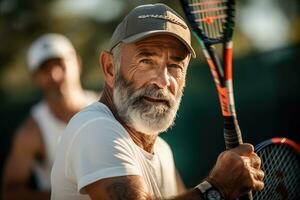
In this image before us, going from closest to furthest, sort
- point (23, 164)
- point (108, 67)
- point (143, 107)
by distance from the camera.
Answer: point (143, 107) < point (108, 67) < point (23, 164)

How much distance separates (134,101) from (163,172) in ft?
1.66

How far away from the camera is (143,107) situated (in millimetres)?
4016

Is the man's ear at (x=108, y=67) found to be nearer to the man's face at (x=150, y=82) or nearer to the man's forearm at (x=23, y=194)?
the man's face at (x=150, y=82)

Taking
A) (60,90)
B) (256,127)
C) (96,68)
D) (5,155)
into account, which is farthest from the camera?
(96,68)

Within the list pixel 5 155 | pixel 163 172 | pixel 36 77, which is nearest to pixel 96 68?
pixel 5 155

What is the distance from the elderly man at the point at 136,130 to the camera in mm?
3670

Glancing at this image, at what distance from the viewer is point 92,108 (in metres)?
4.03

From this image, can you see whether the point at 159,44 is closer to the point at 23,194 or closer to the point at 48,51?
the point at 23,194

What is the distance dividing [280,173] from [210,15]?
2.99 feet

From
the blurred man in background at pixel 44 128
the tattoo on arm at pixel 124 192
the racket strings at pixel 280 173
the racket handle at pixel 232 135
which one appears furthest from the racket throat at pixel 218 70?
the blurred man in background at pixel 44 128

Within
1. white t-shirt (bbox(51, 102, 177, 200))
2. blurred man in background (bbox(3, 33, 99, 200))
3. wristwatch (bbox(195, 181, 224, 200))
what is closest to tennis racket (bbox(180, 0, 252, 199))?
wristwatch (bbox(195, 181, 224, 200))

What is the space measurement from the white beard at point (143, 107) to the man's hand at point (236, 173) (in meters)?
0.46

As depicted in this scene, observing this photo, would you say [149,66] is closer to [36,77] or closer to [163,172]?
[163,172]

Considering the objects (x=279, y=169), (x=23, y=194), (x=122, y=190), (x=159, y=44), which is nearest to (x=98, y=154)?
(x=122, y=190)
